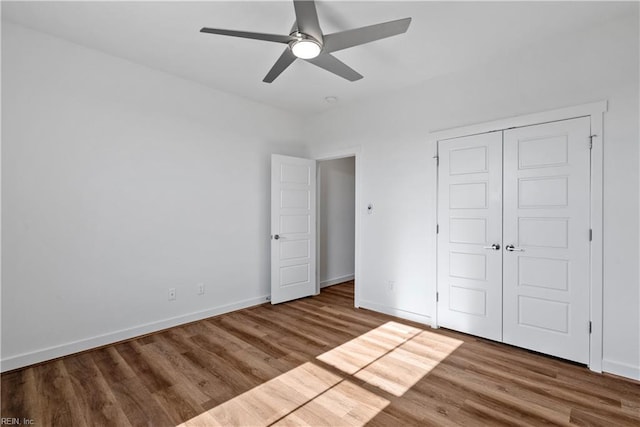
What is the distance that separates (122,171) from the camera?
10.2 ft

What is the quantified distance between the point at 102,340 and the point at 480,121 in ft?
14.5

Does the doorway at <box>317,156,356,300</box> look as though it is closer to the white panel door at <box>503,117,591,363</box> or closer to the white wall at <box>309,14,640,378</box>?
the white wall at <box>309,14,640,378</box>

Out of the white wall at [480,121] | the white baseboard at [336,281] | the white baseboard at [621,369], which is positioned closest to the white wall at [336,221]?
the white baseboard at [336,281]

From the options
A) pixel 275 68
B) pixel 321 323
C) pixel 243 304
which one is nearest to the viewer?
pixel 275 68

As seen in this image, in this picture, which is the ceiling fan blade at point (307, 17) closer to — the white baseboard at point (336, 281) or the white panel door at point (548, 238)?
the white panel door at point (548, 238)

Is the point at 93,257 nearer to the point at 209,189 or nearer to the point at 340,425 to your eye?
the point at 209,189

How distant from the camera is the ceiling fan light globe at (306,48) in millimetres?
2097

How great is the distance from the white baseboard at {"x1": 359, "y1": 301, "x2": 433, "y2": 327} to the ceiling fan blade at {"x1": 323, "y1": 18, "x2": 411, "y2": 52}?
296cm

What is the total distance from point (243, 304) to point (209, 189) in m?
1.63

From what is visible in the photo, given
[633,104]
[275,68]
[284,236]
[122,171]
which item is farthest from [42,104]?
[633,104]

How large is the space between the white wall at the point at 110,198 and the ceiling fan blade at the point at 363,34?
87.0 inches

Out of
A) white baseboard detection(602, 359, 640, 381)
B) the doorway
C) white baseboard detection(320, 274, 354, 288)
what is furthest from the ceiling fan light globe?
white baseboard detection(320, 274, 354, 288)

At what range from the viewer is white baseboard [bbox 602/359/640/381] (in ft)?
7.66

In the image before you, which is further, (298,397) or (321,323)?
(321,323)
